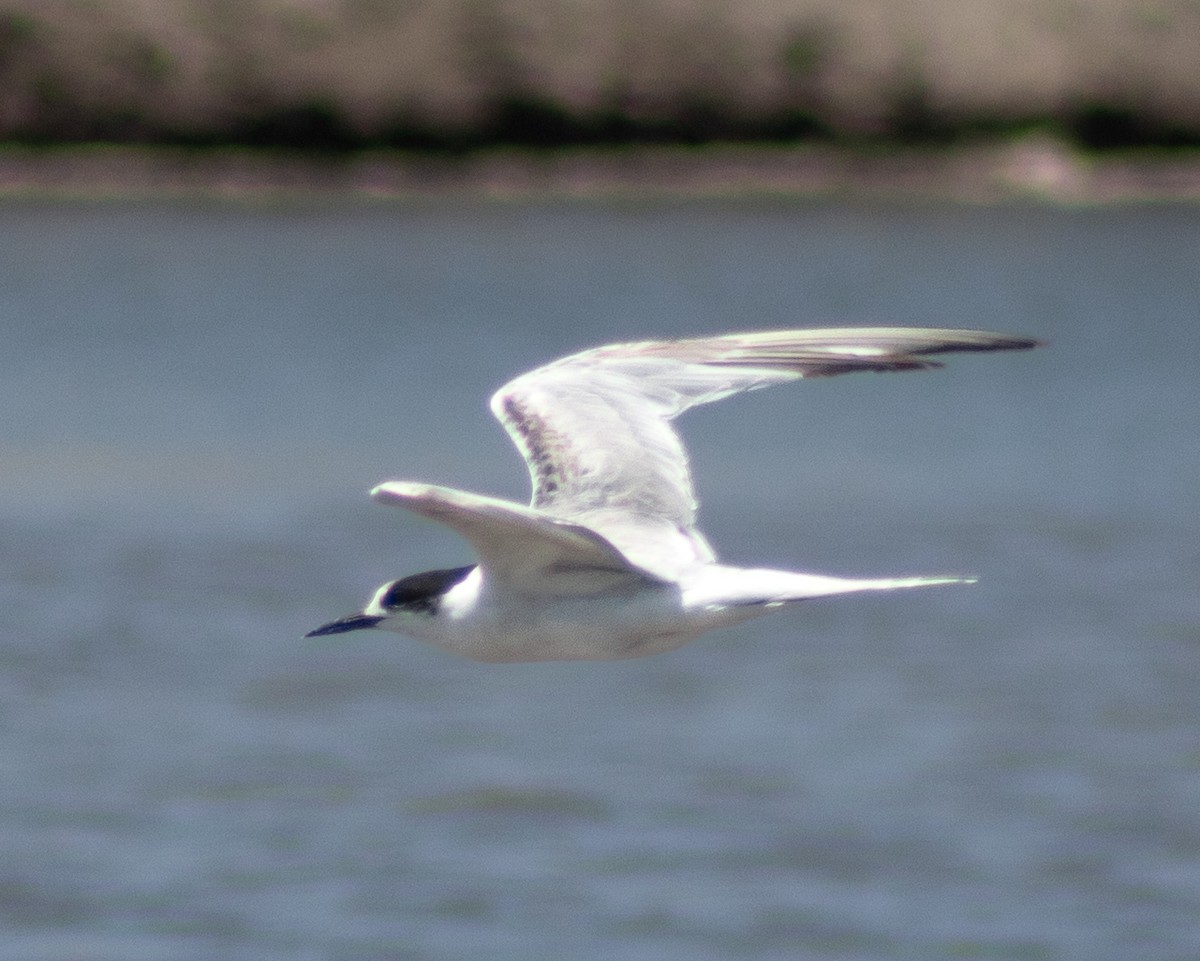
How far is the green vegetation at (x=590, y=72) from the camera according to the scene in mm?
51094

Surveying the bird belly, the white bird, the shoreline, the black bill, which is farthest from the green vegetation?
the bird belly

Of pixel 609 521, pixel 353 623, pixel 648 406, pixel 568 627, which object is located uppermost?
pixel 648 406

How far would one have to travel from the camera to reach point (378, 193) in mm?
49250

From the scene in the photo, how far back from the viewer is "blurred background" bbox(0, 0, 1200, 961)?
1174 cm

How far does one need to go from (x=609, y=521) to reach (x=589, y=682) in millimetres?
7804

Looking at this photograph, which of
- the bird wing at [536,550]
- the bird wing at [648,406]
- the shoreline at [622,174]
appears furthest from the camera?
the shoreline at [622,174]

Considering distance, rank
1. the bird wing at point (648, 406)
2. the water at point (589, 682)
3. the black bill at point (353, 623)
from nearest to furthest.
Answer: the black bill at point (353, 623) → the bird wing at point (648, 406) → the water at point (589, 682)

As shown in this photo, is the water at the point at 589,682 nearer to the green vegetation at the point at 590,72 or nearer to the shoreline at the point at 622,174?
the shoreline at the point at 622,174

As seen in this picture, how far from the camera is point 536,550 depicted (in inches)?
277

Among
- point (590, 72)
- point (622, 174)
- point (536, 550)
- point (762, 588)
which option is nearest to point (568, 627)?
point (536, 550)

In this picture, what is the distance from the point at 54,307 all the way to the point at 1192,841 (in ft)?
73.5

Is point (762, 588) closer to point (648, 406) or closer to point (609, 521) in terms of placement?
point (609, 521)

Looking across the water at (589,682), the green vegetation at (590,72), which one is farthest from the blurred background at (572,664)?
the green vegetation at (590,72)

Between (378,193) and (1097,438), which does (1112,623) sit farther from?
(378,193)
